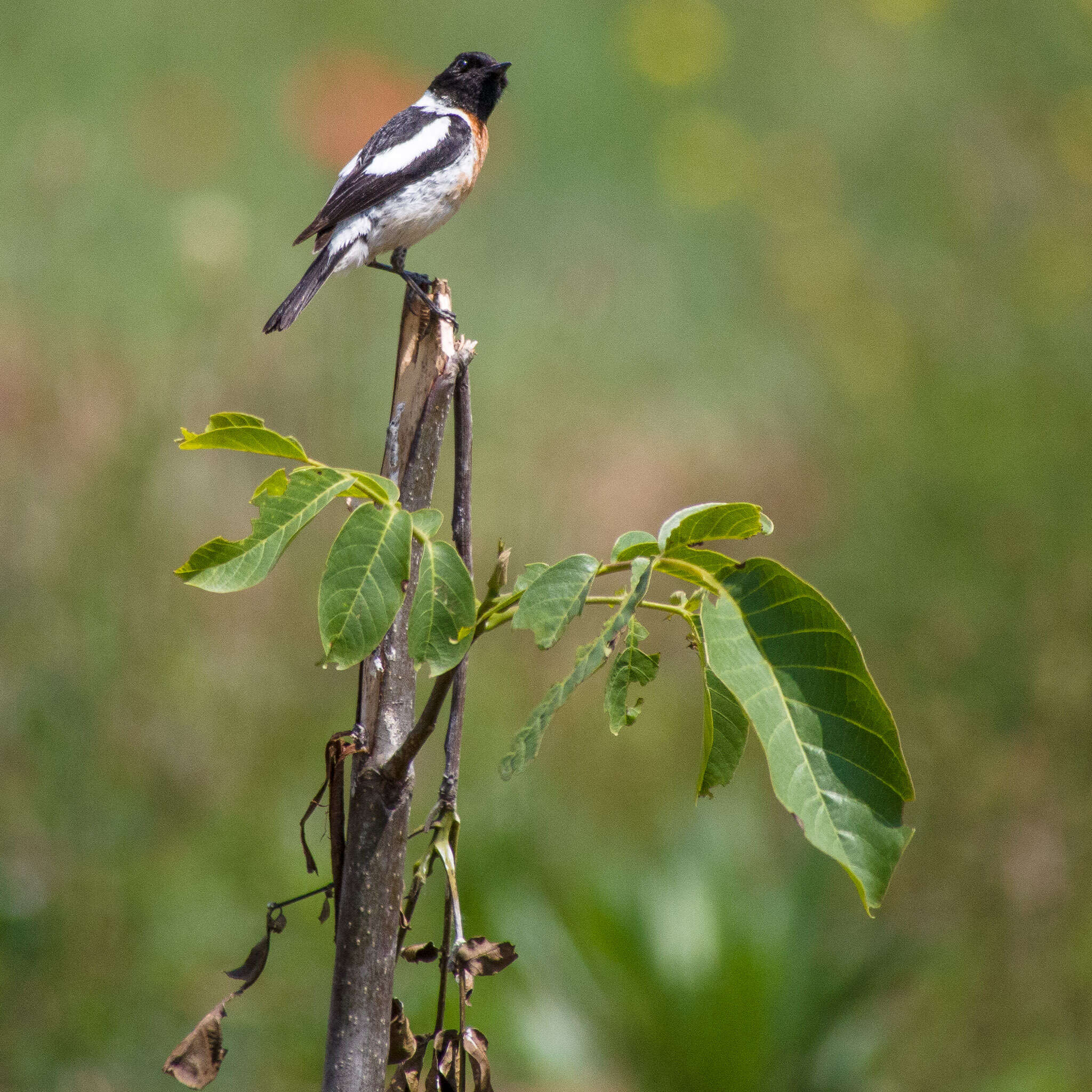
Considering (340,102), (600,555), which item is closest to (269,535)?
(600,555)

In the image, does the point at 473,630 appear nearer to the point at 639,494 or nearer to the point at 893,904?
the point at 893,904

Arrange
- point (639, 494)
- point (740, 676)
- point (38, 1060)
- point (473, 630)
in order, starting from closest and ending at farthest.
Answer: point (740, 676), point (473, 630), point (38, 1060), point (639, 494)

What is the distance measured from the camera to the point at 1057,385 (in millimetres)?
5688

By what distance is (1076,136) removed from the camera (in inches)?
305

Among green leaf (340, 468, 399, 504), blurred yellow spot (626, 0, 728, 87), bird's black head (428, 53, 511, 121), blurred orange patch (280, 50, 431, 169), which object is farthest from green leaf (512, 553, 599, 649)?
blurred yellow spot (626, 0, 728, 87)

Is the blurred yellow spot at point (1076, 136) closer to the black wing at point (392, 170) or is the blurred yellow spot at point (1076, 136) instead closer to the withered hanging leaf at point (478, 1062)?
the black wing at point (392, 170)

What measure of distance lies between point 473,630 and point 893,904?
442cm

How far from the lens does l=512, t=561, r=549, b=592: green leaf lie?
2.82 feet

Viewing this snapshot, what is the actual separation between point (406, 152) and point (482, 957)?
255 centimetres

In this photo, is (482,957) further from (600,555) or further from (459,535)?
(600,555)

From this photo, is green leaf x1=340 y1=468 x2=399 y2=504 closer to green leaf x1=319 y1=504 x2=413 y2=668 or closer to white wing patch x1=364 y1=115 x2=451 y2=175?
green leaf x1=319 y1=504 x2=413 y2=668

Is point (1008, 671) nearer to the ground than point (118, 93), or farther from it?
nearer to the ground

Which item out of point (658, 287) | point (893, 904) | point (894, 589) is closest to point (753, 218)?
point (658, 287)

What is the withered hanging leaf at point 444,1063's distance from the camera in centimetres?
86
